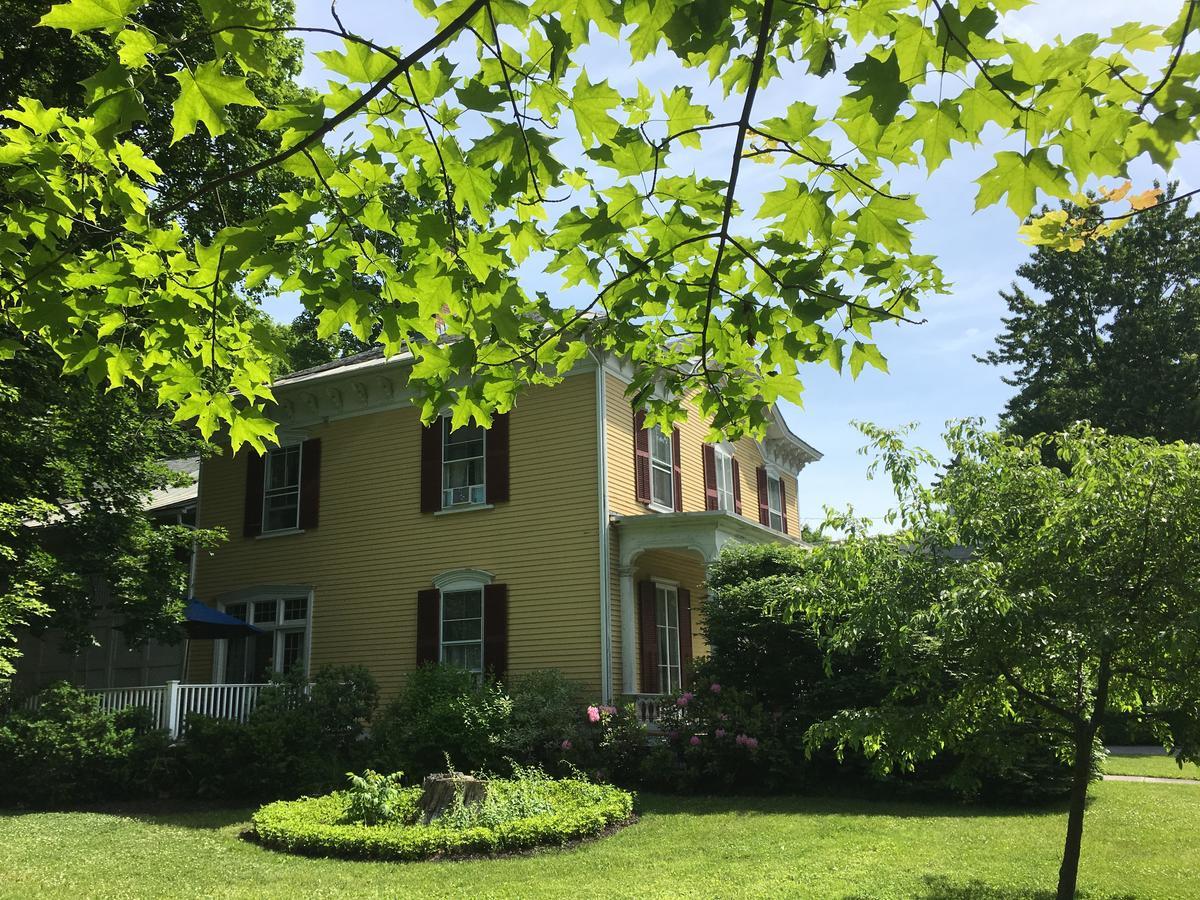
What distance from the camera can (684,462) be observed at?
60.4ft

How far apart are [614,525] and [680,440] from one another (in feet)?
11.6

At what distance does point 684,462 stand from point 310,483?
753 cm

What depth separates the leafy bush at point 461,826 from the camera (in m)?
9.06

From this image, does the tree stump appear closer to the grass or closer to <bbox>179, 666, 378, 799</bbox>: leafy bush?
<bbox>179, 666, 378, 799</bbox>: leafy bush

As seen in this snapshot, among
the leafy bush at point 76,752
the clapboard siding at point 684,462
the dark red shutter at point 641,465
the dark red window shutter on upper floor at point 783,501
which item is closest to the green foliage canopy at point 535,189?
the clapboard siding at point 684,462

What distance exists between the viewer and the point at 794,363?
428 centimetres

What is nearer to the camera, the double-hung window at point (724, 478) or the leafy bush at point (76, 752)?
the leafy bush at point (76, 752)

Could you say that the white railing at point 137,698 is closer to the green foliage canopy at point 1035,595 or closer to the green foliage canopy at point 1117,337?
the green foliage canopy at point 1035,595

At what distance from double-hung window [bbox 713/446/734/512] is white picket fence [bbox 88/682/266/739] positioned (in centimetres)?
991

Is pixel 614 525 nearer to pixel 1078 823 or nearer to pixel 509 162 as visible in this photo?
pixel 1078 823

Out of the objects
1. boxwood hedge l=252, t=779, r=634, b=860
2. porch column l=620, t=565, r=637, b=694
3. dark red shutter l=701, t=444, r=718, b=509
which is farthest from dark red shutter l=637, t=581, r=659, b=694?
boxwood hedge l=252, t=779, r=634, b=860

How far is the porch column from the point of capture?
14984mm

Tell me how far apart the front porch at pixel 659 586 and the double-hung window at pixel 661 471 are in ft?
3.35

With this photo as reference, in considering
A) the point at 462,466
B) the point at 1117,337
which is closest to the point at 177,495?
the point at 462,466
